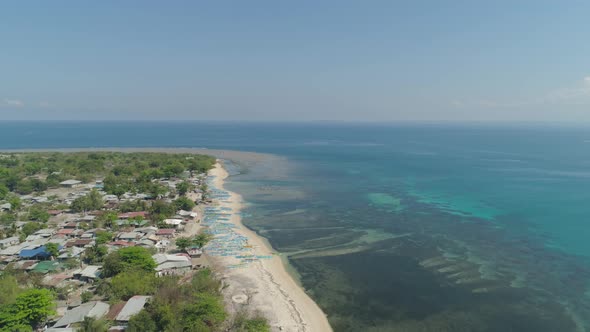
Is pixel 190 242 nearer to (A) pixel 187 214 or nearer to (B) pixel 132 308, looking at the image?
(A) pixel 187 214

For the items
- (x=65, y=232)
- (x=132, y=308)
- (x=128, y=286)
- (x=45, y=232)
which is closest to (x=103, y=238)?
(x=65, y=232)

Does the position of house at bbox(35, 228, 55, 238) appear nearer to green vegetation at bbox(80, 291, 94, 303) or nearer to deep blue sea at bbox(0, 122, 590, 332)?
green vegetation at bbox(80, 291, 94, 303)

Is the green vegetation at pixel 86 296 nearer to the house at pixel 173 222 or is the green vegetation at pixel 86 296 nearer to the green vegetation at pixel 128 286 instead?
the green vegetation at pixel 128 286

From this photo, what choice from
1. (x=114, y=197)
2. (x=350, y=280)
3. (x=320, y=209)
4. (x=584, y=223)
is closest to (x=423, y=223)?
(x=320, y=209)

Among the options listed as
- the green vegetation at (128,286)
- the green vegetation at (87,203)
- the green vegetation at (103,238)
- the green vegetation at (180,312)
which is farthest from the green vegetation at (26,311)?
the green vegetation at (87,203)

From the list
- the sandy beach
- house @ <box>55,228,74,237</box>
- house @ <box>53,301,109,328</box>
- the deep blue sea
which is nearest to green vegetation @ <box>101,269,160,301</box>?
house @ <box>53,301,109,328</box>

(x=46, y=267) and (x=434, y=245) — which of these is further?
(x=434, y=245)
